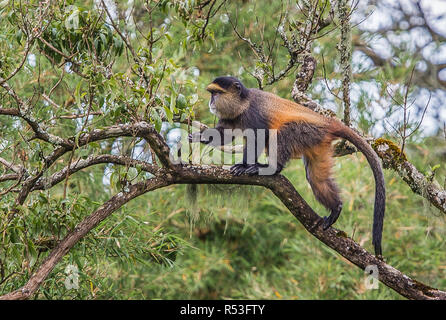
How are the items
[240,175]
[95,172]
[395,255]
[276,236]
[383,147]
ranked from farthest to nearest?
1. [276,236]
2. [395,255]
3. [95,172]
4. [383,147]
5. [240,175]

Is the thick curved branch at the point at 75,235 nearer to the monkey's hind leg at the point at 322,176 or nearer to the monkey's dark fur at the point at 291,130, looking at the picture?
the monkey's dark fur at the point at 291,130

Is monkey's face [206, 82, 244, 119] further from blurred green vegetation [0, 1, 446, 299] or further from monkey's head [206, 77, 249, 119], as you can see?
blurred green vegetation [0, 1, 446, 299]

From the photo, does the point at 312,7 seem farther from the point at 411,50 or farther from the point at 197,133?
the point at 411,50

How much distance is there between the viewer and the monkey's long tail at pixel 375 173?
A: 11.1ft

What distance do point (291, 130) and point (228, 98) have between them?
1.92 ft

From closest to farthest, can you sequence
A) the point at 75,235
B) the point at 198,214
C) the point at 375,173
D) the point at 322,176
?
the point at 75,235
the point at 375,173
the point at 322,176
the point at 198,214

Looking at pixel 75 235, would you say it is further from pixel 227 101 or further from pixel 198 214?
pixel 227 101

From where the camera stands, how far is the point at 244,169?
3672 millimetres


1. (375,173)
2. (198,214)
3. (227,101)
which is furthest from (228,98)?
(375,173)

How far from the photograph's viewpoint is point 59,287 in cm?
403

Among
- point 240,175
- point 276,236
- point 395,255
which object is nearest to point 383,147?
point 240,175

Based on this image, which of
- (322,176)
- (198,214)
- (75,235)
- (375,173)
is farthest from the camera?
(198,214)

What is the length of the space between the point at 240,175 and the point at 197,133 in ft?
1.77

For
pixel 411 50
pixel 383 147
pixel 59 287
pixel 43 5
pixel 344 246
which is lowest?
pixel 59 287
